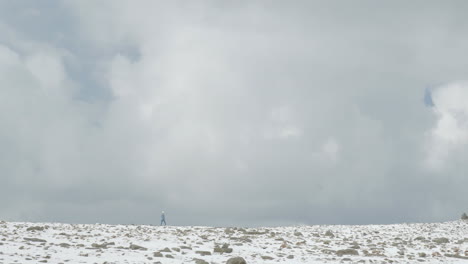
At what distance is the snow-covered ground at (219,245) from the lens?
26000mm

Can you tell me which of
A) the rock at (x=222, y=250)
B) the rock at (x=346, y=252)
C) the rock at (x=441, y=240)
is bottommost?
the rock at (x=346, y=252)

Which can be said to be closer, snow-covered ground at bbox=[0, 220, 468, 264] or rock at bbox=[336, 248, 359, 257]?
snow-covered ground at bbox=[0, 220, 468, 264]

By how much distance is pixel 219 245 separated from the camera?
3234 cm

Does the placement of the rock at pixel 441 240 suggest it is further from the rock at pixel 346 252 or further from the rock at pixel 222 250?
the rock at pixel 222 250

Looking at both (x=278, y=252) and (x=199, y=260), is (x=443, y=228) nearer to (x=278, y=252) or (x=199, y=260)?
(x=278, y=252)

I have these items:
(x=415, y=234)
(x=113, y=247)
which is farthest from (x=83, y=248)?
(x=415, y=234)

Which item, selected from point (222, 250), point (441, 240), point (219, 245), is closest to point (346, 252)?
point (222, 250)

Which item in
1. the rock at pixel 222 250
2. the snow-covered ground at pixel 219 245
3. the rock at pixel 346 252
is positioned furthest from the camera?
the rock at pixel 346 252

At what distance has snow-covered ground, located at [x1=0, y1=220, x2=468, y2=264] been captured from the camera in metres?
26.0

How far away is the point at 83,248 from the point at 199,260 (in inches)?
317

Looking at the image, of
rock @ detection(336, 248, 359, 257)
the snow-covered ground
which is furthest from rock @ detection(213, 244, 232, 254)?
rock @ detection(336, 248, 359, 257)

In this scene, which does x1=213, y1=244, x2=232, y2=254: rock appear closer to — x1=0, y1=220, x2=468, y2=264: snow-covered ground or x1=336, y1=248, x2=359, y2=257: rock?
x1=0, y1=220, x2=468, y2=264: snow-covered ground

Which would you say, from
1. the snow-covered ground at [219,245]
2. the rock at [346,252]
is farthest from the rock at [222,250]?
the rock at [346,252]

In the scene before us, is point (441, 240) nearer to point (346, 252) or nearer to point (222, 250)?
point (346, 252)
